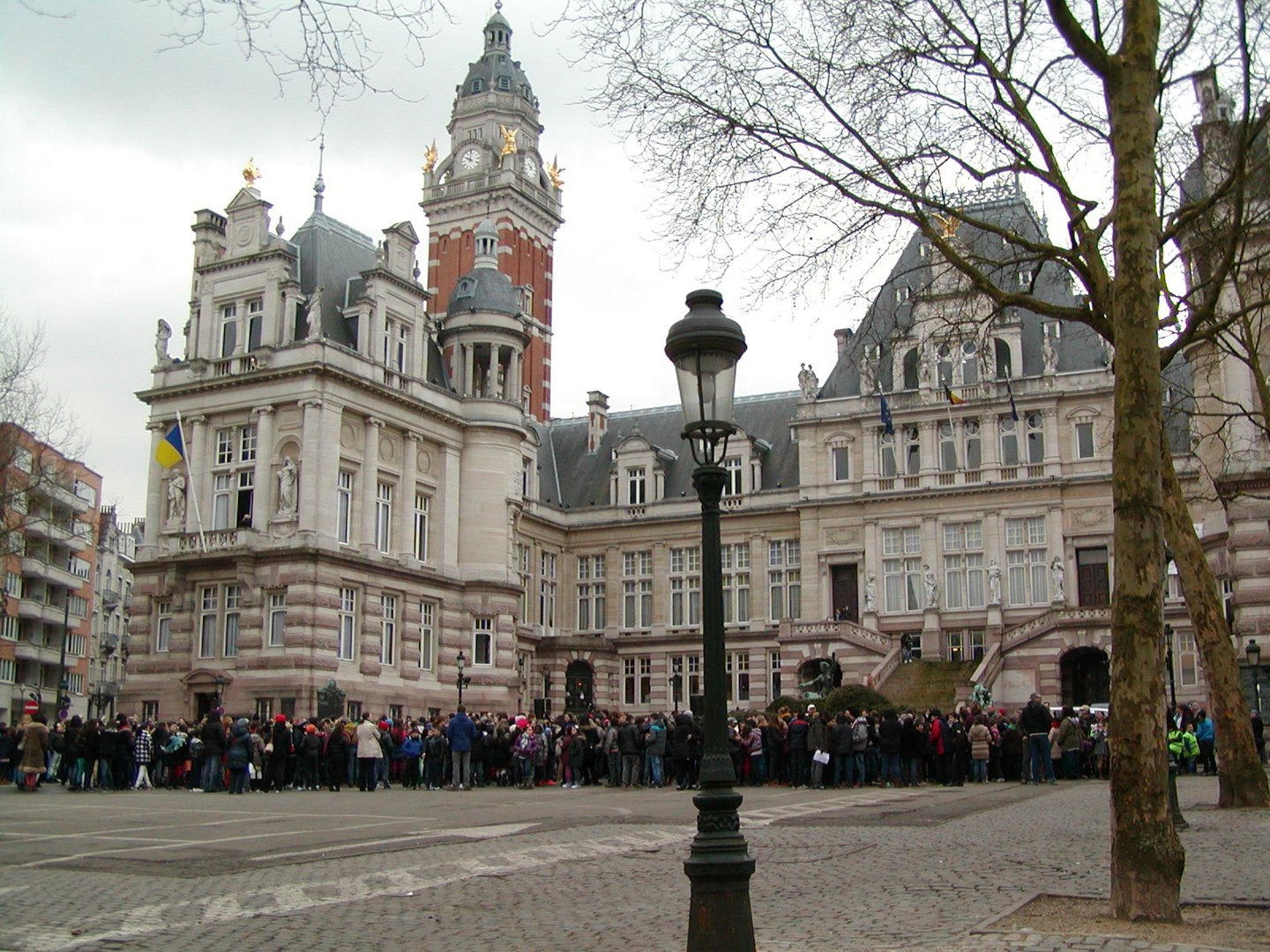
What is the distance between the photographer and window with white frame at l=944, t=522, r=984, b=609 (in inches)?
2206

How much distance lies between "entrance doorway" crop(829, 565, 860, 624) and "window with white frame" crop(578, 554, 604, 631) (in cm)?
1295

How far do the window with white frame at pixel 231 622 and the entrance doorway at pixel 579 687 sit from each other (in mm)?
22077

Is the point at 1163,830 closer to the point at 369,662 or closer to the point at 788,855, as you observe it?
the point at 788,855

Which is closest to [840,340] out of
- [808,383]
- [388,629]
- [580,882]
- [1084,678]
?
[808,383]

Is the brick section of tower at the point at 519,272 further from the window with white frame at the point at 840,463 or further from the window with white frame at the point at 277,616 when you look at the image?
the window with white frame at the point at 277,616

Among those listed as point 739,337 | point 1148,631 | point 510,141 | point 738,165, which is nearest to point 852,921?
point 1148,631

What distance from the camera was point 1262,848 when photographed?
48.8 ft

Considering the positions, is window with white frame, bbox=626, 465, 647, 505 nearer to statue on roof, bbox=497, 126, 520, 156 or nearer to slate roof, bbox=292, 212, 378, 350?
slate roof, bbox=292, 212, 378, 350

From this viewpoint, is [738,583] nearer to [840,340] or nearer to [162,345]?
[840,340]

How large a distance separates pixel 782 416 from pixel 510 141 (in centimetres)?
2484

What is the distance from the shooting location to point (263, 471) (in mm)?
45188

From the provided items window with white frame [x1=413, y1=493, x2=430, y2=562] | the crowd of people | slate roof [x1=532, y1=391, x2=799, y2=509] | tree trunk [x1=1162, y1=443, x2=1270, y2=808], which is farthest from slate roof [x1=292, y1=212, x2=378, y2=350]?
tree trunk [x1=1162, y1=443, x2=1270, y2=808]

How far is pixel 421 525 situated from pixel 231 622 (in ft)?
27.0

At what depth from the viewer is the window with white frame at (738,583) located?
62875mm
